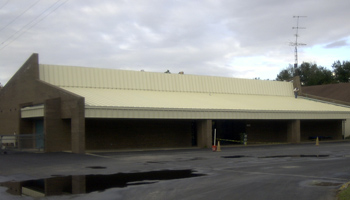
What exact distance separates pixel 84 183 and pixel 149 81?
2741cm

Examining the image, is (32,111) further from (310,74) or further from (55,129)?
(310,74)

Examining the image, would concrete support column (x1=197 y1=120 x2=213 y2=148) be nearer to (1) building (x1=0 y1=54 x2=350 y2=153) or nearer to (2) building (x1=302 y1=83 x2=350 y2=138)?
(1) building (x1=0 y1=54 x2=350 y2=153)

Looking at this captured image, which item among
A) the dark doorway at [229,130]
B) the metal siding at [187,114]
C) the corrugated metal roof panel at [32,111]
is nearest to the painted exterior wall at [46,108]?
the corrugated metal roof panel at [32,111]

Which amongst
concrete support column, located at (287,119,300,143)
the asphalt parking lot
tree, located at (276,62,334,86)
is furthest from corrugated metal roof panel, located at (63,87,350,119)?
tree, located at (276,62,334,86)

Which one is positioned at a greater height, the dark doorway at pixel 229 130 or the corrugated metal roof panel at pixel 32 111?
the corrugated metal roof panel at pixel 32 111

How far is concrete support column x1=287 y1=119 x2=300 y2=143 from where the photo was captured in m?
41.8

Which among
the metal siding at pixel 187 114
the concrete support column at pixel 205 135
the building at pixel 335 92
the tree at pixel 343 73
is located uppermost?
the tree at pixel 343 73

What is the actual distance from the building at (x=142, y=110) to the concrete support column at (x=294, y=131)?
98mm

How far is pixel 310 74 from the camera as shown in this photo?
4119 inches

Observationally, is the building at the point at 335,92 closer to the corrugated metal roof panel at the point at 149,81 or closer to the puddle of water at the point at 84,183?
the corrugated metal roof panel at the point at 149,81

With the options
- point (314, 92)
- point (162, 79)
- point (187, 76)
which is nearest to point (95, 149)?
point (162, 79)

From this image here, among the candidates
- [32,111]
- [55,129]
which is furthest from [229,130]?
[32,111]

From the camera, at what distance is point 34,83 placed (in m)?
36.5

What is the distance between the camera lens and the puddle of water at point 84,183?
13.4 m
